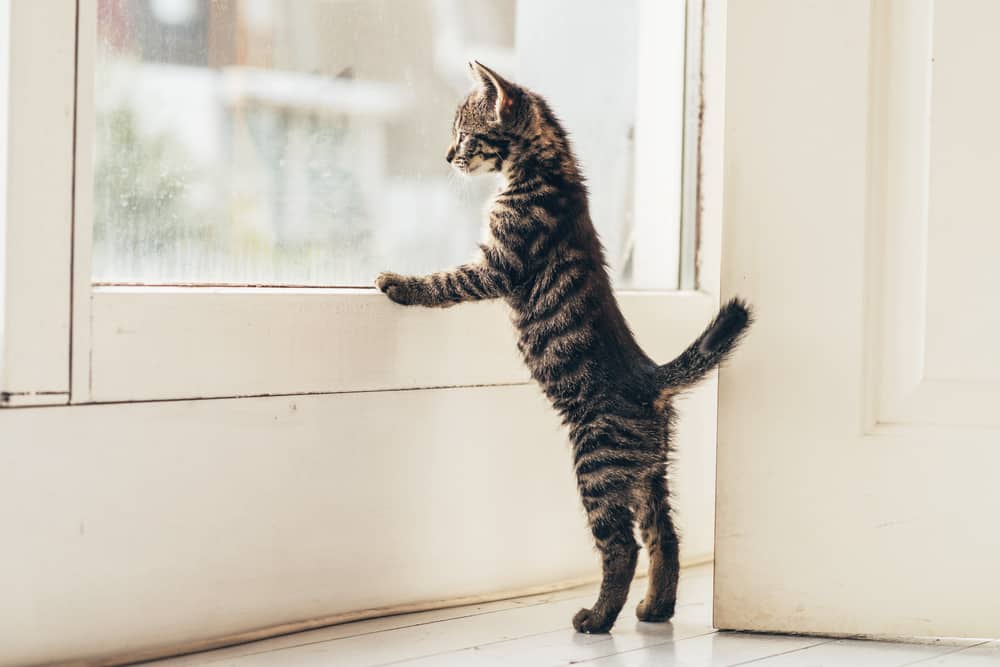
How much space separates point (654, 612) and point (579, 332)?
39 cm

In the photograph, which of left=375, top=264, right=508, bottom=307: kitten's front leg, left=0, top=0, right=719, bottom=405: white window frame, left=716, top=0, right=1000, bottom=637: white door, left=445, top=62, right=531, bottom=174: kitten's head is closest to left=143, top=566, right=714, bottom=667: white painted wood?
left=716, top=0, right=1000, bottom=637: white door

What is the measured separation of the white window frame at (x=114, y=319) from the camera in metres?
1.06

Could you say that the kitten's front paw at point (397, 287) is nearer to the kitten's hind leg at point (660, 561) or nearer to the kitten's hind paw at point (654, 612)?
the kitten's hind leg at point (660, 561)

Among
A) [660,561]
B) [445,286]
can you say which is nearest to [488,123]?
[445,286]

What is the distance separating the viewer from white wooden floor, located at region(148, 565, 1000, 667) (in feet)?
3.85

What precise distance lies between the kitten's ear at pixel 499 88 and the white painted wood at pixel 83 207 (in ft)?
1.53

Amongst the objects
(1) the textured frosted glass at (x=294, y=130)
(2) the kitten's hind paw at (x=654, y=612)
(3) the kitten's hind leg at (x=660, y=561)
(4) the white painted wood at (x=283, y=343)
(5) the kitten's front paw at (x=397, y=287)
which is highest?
(1) the textured frosted glass at (x=294, y=130)

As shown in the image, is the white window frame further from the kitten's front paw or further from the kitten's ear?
the kitten's ear

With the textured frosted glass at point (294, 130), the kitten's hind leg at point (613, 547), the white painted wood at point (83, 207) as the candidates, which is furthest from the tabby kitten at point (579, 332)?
the white painted wood at point (83, 207)

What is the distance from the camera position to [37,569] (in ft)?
3.52

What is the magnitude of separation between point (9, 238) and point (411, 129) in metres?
0.62

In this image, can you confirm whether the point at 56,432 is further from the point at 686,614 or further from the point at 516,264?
the point at 686,614

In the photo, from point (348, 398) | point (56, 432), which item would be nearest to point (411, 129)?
point (348, 398)

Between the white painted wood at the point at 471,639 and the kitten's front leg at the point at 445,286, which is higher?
the kitten's front leg at the point at 445,286
